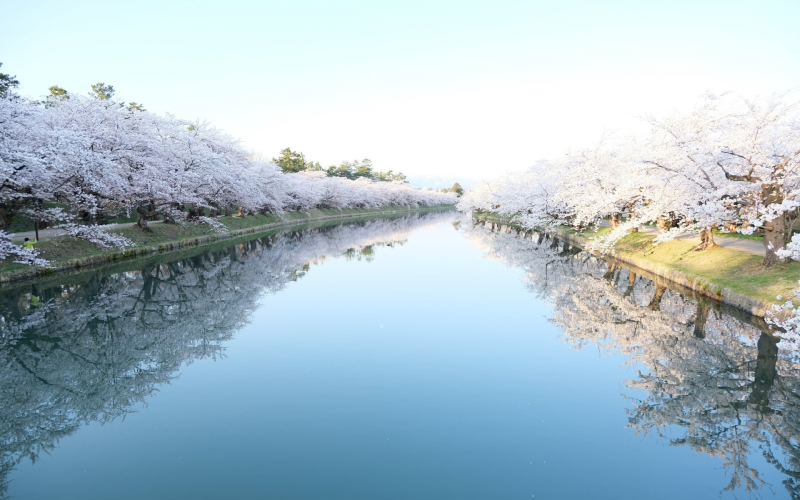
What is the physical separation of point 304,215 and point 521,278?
4367cm

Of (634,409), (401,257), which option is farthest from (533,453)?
(401,257)

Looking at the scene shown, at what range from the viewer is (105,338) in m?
11.9

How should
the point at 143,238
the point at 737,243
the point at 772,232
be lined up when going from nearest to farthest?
1. the point at 772,232
2. the point at 737,243
3. the point at 143,238

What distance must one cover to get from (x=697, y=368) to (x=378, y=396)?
748 centimetres

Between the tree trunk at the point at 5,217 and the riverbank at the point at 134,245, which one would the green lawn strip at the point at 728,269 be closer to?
the riverbank at the point at 134,245

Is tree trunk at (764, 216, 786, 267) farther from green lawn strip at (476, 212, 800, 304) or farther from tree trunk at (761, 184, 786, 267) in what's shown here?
green lawn strip at (476, 212, 800, 304)

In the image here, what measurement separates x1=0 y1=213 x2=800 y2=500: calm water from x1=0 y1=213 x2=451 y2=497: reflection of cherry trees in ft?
0.19

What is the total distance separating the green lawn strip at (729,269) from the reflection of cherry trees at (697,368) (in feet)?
3.26

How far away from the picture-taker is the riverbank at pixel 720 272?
45.6 feet

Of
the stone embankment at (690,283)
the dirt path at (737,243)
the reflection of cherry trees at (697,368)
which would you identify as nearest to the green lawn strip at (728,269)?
the stone embankment at (690,283)

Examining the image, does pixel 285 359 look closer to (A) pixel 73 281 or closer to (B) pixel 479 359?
(B) pixel 479 359

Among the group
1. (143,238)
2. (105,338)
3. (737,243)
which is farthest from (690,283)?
(143,238)

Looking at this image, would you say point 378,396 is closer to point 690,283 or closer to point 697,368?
point 697,368

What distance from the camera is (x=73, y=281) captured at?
17.8m
